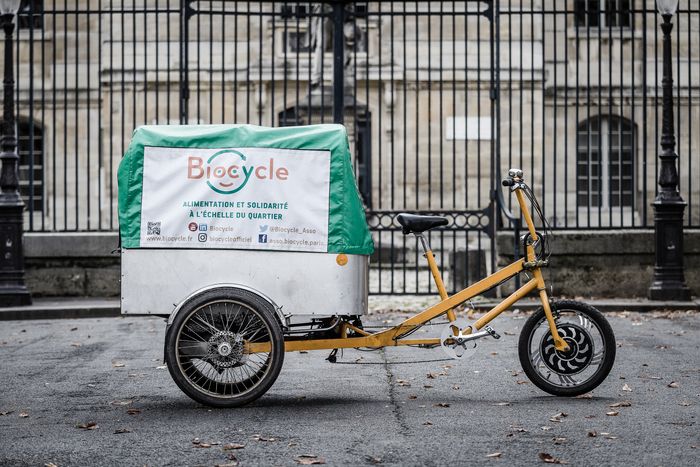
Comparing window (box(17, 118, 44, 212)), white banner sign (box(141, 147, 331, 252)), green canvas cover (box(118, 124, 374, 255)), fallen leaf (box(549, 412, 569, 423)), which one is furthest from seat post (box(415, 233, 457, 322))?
window (box(17, 118, 44, 212))

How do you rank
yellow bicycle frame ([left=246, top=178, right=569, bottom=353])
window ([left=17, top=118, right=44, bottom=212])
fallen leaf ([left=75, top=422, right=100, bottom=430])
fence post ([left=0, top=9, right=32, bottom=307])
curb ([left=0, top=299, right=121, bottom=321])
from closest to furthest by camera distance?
fallen leaf ([left=75, top=422, right=100, bottom=430]), yellow bicycle frame ([left=246, top=178, right=569, bottom=353]), curb ([left=0, top=299, right=121, bottom=321]), fence post ([left=0, top=9, right=32, bottom=307]), window ([left=17, top=118, right=44, bottom=212])

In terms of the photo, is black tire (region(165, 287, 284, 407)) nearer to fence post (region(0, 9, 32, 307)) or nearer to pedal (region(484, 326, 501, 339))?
pedal (region(484, 326, 501, 339))

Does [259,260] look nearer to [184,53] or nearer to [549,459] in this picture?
[549,459]

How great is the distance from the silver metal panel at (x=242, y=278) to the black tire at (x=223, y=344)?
0.40 feet

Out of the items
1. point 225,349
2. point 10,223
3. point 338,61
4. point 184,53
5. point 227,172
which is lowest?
point 225,349

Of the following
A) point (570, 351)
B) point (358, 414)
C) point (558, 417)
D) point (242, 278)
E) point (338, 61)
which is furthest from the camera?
point (338, 61)

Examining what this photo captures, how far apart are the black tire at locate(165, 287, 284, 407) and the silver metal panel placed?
120mm

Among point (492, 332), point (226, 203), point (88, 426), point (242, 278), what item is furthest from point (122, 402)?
point (492, 332)

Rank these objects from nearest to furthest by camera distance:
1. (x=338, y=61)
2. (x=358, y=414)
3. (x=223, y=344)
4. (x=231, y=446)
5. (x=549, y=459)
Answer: (x=549, y=459), (x=231, y=446), (x=358, y=414), (x=223, y=344), (x=338, y=61)

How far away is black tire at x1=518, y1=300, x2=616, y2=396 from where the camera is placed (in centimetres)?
707

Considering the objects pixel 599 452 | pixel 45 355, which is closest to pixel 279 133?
pixel 599 452

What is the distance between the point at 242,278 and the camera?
22.7ft

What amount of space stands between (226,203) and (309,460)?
2.09m

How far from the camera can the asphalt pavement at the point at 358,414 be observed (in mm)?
5551
